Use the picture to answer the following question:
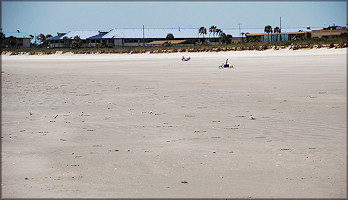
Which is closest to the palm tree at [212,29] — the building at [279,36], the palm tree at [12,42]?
the building at [279,36]

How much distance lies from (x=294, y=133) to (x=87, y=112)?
536 cm

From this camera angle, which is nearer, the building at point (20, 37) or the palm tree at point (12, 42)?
the palm tree at point (12, 42)

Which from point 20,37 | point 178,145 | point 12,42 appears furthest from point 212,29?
point 178,145

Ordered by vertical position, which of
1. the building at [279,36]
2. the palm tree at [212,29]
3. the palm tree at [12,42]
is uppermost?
the palm tree at [212,29]

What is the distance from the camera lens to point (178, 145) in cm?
748

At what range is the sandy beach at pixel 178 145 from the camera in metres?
5.38

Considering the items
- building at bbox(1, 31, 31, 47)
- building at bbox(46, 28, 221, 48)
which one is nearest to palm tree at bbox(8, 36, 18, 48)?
building at bbox(1, 31, 31, 47)

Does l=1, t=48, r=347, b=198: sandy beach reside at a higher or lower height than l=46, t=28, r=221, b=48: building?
lower

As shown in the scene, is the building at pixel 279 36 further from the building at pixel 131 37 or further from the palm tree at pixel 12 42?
the palm tree at pixel 12 42

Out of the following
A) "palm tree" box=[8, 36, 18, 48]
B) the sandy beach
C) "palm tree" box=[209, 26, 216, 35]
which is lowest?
the sandy beach

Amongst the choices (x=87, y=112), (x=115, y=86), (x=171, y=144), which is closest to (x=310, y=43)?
(x=115, y=86)

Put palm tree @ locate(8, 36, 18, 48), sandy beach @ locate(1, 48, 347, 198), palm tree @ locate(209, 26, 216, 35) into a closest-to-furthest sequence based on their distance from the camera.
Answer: sandy beach @ locate(1, 48, 347, 198) < palm tree @ locate(209, 26, 216, 35) < palm tree @ locate(8, 36, 18, 48)

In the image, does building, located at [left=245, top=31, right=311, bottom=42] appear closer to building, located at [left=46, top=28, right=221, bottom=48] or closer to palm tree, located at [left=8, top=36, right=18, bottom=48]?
building, located at [left=46, top=28, right=221, bottom=48]

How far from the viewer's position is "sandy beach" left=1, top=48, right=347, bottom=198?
17.6ft
